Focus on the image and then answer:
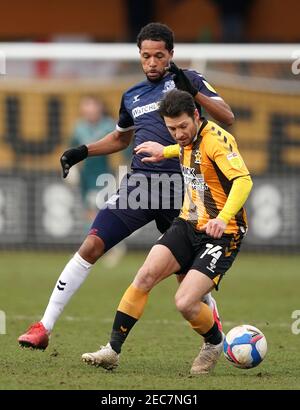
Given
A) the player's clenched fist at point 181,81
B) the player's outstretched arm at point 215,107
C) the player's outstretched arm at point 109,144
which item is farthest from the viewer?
the player's outstretched arm at point 109,144

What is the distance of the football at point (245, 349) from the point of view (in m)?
7.49

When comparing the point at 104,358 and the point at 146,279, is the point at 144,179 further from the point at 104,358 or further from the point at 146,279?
the point at 104,358

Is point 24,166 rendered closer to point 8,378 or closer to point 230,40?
point 230,40

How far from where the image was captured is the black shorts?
24.3 ft

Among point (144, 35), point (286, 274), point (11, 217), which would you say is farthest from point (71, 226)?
point (144, 35)

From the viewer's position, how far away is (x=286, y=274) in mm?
15148

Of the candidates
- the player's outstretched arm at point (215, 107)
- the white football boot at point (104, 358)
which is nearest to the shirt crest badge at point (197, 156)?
the player's outstretched arm at point (215, 107)

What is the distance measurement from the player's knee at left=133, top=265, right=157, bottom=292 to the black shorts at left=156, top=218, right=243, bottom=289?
0.21 meters

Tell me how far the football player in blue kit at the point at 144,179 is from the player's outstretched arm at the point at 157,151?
393mm

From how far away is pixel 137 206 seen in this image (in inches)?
322

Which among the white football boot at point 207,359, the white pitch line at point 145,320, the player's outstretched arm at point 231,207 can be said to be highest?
the player's outstretched arm at point 231,207

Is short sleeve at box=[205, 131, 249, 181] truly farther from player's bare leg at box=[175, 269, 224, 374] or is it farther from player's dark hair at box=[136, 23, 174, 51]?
player's dark hair at box=[136, 23, 174, 51]

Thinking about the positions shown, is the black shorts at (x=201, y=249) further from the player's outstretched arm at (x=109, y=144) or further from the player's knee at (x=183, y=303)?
the player's outstretched arm at (x=109, y=144)

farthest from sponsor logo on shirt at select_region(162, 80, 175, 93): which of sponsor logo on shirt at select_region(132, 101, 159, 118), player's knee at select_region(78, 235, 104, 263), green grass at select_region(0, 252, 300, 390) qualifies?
green grass at select_region(0, 252, 300, 390)
